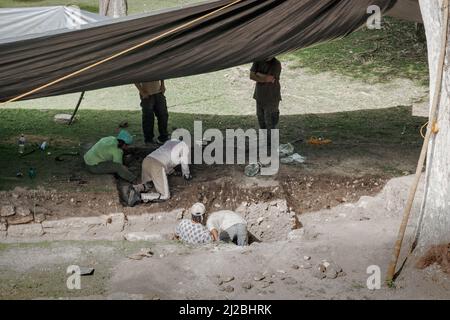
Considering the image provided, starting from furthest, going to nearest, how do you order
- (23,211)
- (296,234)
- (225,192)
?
(225,192) → (23,211) → (296,234)

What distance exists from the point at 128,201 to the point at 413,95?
6.27 m

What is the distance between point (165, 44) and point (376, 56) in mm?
8527

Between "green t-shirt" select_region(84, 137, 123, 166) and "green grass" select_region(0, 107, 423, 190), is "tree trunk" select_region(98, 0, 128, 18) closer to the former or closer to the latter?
"green grass" select_region(0, 107, 423, 190)

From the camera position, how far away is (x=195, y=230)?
301 inches

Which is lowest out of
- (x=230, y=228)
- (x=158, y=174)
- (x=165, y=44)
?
(x=230, y=228)

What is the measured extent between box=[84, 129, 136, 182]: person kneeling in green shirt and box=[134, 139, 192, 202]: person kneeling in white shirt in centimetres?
30

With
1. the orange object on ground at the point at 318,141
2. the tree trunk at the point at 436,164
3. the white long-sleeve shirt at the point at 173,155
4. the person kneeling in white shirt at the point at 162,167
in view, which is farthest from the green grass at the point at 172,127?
the tree trunk at the point at 436,164

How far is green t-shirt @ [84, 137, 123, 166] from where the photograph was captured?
892cm

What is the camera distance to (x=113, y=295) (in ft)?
19.8

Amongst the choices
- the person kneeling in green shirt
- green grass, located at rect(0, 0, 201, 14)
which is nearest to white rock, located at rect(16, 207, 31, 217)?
the person kneeling in green shirt

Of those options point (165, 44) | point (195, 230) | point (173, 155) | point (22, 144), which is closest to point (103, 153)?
point (173, 155)

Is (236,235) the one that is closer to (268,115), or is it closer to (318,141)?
(268,115)

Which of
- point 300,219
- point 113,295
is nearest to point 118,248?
point 113,295
